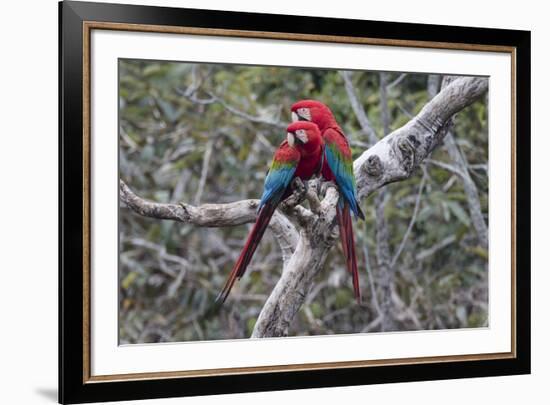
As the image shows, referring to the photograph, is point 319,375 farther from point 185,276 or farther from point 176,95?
point 176,95

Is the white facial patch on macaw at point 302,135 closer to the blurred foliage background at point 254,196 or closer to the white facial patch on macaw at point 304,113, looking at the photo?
the white facial patch on macaw at point 304,113

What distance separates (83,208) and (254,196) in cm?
62

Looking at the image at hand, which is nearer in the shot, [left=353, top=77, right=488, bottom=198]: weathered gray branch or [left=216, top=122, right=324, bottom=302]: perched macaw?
[left=216, top=122, right=324, bottom=302]: perched macaw

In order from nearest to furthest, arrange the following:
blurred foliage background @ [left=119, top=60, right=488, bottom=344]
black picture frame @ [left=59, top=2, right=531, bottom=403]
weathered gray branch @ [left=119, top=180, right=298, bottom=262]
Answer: black picture frame @ [left=59, top=2, right=531, bottom=403], weathered gray branch @ [left=119, top=180, right=298, bottom=262], blurred foliage background @ [left=119, top=60, right=488, bottom=344]

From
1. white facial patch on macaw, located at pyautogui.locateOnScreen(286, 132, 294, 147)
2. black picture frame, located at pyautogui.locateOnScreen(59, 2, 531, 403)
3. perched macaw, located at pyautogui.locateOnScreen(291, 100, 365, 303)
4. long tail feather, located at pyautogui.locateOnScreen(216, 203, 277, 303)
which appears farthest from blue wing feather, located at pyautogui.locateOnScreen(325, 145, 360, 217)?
black picture frame, located at pyautogui.locateOnScreen(59, 2, 531, 403)

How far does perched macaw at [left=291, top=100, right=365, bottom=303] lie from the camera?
8.54 feet

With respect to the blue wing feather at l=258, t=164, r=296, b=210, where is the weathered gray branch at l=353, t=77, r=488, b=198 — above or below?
above

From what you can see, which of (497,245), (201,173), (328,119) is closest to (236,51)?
(328,119)

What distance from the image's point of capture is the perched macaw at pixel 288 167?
255cm

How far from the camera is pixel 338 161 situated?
8.57ft

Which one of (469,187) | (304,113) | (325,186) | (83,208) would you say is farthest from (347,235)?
(83,208)

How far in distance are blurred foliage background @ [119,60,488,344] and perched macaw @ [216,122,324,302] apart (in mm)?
149

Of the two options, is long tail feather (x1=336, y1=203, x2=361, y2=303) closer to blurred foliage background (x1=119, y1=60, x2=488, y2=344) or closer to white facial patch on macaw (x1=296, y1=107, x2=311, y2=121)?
blurred foliage background (x1=119, y1=60, x2=488, y2=344)

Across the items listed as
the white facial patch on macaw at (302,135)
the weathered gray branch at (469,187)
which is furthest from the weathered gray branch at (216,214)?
the weathered gray branch at (469,187)
